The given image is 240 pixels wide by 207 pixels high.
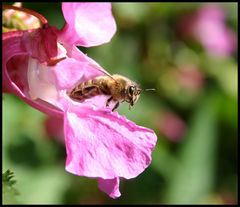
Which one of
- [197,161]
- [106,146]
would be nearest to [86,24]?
[106,146]

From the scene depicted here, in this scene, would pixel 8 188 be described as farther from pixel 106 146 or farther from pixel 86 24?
pixel 86 24

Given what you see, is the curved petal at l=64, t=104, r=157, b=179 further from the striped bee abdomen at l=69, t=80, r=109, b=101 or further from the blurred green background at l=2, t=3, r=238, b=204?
the blurred green background at l=2, t=3, r=238, b=204

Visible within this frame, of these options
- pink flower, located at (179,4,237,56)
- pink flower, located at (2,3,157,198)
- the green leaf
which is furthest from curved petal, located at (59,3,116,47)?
pink flower, located at (179,4,237,56)

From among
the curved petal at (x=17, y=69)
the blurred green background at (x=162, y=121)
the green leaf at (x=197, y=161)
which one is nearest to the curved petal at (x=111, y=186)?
the curved petal at (x=17, y=69)

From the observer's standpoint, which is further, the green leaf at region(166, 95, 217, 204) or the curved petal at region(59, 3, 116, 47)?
the green leaf at region(166, 95, 217, 204)

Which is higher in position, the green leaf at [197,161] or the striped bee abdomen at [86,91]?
the striped bee abdomen at [86,91]

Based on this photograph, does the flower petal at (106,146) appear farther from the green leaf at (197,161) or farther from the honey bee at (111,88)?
the green leaf at (197,161)

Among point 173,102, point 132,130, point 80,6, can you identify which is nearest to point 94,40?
point 80,6
